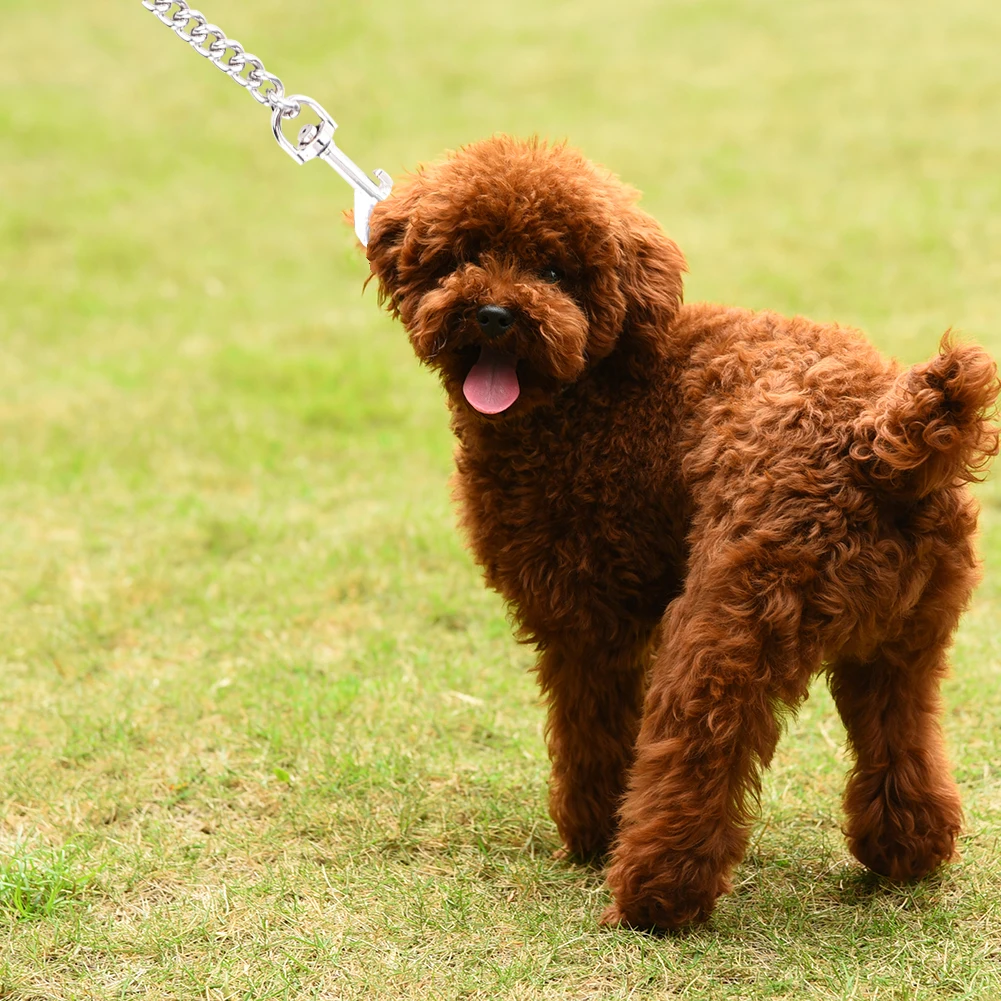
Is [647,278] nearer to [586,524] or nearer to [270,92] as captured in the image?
[586,524]

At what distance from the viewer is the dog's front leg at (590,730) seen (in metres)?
3.58

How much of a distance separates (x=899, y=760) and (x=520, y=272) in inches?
62.8

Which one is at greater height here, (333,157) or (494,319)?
(333,157)

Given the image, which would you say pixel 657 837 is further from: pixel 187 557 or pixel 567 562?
pixel 187 557

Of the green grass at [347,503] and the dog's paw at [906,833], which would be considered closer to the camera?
the green grass at [347,503]

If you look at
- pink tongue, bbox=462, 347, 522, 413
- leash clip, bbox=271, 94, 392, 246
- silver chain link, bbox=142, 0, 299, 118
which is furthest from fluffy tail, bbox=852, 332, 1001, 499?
silver chain link, bbox=142, 0, 299, 118

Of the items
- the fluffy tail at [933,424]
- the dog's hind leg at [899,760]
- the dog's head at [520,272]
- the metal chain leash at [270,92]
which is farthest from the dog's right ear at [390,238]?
the dog's hind leg at [899,760]

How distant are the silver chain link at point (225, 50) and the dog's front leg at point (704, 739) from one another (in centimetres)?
187

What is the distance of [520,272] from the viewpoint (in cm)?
317

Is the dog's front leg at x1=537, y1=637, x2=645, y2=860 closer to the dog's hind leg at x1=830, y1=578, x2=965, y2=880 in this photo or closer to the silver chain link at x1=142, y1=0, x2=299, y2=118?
the dog's hind leg at x1=830, y1=578, x2=965, y2=880

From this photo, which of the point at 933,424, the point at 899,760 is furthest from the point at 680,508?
the point at 899,760

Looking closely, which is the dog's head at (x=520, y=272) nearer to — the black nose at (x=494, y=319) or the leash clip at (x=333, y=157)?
the black nose at (x=494, y=319)

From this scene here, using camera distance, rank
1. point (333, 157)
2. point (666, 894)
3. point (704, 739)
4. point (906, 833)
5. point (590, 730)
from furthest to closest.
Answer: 1. point (333, 157)
2. point (590, 730)
3. point (906, 833)
4. point (666, 894)
5. point (704, 739)

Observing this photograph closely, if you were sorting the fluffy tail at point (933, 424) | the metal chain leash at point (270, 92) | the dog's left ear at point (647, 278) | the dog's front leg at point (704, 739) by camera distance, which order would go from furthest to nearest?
1. the metal chain leash at point (270, 92)
2. the dog's left ear at point (647, 278)
3. the dog's front leg at point (704, 739)
4. the fluffy tail at point (933, 424)
